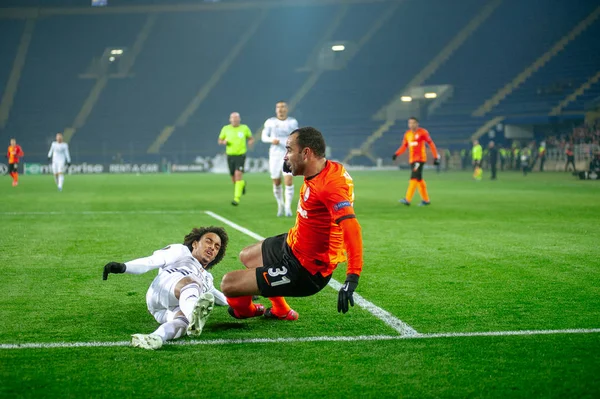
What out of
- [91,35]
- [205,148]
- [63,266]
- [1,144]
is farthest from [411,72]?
[63,266]

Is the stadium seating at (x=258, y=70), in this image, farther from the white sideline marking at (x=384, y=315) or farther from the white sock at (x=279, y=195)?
the white sideline marking at (x=384, y=315)

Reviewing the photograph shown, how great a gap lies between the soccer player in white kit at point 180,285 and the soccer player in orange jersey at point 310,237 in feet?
1.01

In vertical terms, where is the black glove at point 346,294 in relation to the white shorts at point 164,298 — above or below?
above

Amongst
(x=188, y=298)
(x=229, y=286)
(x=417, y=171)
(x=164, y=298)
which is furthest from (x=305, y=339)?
(x=417, y=171)

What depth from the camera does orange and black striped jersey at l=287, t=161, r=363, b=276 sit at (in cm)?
478

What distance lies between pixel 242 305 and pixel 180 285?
1.85ft

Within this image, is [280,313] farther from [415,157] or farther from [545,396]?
[415,157]

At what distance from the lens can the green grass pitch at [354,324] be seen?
4148 mm

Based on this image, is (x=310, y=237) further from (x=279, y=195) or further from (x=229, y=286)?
(x=279, y=195)

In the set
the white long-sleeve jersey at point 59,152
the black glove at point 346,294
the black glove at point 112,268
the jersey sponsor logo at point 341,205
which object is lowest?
the black glove at point 346,294

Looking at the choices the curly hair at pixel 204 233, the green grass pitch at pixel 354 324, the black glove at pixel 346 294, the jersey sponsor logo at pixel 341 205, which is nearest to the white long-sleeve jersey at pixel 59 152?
the green grass pitch at pixel 354 324

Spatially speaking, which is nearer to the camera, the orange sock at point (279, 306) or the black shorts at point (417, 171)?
the orange sock at point (279, 306)

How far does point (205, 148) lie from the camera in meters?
59.2

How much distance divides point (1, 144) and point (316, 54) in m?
25.9
